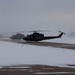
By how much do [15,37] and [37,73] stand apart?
6921 centimetres

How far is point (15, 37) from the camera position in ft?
275

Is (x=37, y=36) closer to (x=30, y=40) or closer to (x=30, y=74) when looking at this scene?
(x=30, y=40)

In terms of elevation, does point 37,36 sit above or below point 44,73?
above

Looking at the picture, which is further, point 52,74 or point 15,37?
point 15,37

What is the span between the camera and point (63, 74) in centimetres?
1463

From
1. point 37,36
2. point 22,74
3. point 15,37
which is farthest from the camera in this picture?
point 15,37

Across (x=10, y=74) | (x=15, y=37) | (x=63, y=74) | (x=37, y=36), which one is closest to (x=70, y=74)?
(x=63, y=74)

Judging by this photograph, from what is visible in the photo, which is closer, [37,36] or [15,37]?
[37,36]

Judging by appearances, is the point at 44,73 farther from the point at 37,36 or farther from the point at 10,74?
the point at 37,36

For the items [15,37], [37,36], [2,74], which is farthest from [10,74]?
[15,37]

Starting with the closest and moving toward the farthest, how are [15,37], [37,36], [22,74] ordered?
[22,74], [37,36], [15,37]

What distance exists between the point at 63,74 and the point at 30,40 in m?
45.2

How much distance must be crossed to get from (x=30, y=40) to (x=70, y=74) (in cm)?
4521

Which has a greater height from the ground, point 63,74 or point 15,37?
point 15,37
